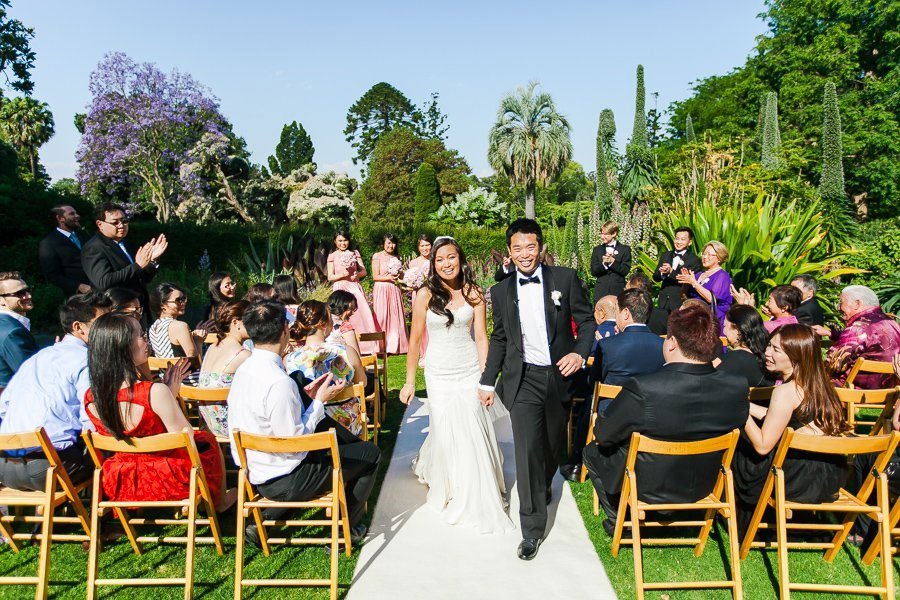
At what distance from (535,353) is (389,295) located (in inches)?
224

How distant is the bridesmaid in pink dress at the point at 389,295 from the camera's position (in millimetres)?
8820

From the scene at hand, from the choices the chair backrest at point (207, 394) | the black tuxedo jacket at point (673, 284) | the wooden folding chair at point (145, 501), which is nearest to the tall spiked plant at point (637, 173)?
the black tuxedo jacket at point (673, 284)

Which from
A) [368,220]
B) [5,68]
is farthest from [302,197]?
[5,68]

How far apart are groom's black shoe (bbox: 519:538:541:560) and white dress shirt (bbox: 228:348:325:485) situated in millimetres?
1420

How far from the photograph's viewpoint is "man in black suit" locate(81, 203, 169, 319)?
5.34m

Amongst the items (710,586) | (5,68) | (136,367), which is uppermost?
(5,68)

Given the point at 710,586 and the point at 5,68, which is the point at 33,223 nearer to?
the point at 5,68

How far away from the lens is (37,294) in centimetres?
1205

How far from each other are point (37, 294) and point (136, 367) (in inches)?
443

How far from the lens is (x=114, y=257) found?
18.2 ft

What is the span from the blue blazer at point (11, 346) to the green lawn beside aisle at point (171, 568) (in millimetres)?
1192

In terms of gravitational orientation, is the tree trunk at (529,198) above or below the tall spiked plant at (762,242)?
above

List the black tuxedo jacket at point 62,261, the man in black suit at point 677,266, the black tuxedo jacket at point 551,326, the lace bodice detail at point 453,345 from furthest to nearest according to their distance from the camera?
the man in black suit at point 677,266, the black tuxedo jacket at point 62,261, the lace bodice detail at point 453,345, the black tuxedo jacket at point 551,326

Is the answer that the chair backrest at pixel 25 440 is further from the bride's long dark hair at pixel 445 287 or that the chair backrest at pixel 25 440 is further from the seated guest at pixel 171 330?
the bride's long dark hair at pixel 445 287
